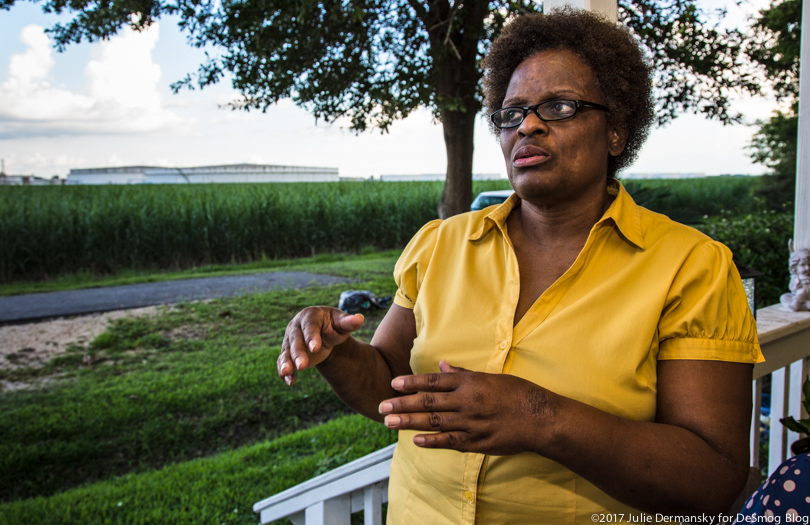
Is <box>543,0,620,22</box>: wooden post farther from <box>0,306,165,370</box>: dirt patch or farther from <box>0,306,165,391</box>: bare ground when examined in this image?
<box>0,306,165,370</box>: dirt patch

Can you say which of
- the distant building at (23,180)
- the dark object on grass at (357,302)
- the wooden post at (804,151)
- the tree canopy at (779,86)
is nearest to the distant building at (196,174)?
the distant building at (23,180)

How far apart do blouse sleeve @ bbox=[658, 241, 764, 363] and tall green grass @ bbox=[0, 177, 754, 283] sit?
282 inches

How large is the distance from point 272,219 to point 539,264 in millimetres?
10785

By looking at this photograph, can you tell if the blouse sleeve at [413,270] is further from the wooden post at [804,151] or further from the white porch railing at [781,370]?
the wooden post at [804,151]

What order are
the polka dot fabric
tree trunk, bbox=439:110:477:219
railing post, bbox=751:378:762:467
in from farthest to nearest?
tree trunk, bbox=439:110:477:219, railing post, bbox=751:378:762:467, the polka dot fabric

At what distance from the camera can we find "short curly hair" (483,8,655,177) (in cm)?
151

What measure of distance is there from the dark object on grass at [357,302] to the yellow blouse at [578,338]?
5.51m

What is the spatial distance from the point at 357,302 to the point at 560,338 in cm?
587

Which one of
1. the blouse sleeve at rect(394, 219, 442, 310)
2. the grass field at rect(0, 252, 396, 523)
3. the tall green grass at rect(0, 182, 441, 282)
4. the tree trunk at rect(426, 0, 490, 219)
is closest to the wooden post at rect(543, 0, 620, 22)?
the blouse sleeve at rect(394, 219, 442, 310)

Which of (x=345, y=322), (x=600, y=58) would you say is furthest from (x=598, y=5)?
(x=345, y=322)

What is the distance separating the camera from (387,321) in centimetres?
164

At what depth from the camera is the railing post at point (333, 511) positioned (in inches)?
73.8

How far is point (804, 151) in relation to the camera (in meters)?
2.68

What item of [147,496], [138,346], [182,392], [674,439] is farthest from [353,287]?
[674,439]
